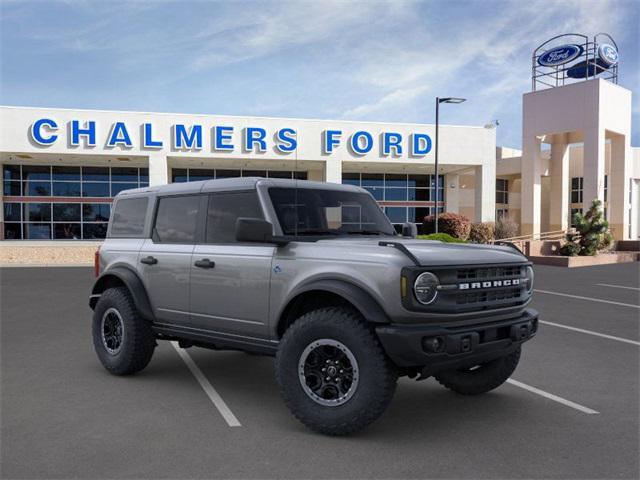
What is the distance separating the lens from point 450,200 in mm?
39594

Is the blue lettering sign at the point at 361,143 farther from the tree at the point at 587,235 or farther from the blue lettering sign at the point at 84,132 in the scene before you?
the blue lettering sign at the point at 84,132

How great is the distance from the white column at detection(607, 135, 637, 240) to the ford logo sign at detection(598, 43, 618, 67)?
4.59 meters

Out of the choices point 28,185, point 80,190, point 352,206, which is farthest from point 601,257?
point 28,185

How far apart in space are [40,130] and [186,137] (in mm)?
7235

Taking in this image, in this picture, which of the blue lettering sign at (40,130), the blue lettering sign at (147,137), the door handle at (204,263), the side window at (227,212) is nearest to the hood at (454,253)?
the side window at (227,212)

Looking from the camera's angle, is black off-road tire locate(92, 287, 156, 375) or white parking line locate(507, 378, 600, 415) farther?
black off-road tire locate(92, 287, 156, 375)

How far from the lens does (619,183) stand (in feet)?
119

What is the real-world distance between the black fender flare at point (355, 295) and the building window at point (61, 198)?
107 feet

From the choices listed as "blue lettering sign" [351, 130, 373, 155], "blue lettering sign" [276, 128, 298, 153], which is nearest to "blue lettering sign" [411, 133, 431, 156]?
"blue lettering sign" [351, 130, 373, 155]

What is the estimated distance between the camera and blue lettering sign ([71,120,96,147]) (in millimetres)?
29906

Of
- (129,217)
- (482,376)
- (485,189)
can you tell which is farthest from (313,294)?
(485,189)

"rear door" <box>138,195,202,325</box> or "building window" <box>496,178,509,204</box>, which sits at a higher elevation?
"building window" <box>496,178,509,204</box>

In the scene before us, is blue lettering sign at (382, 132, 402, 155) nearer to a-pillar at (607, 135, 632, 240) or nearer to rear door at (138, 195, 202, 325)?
a-pillar at (607, 135, 632, 240)

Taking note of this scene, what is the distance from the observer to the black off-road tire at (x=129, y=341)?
6.21 meters
